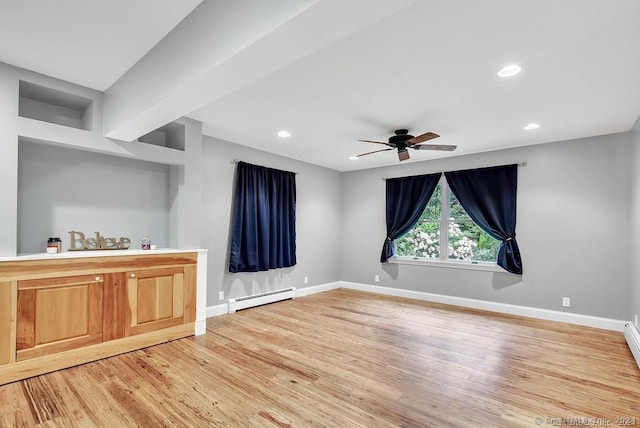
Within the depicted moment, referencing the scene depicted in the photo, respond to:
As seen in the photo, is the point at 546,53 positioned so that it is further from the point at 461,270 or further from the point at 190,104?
the point at 461,270

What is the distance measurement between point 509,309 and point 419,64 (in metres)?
4.20

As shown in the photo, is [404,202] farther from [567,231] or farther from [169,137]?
[169,137]

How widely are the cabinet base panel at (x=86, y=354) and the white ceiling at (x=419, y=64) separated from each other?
2509 mm

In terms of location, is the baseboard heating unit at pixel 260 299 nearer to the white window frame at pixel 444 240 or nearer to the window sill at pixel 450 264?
the window sill at pixel 450 264

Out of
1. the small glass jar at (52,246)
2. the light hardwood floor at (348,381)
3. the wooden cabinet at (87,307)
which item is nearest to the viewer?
the light hardwood floor at (348,381)

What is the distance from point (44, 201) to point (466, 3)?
13.2ft

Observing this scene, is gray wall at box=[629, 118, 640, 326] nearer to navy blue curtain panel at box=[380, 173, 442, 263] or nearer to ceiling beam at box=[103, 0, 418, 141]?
navy blue curtain panel at box=[380, 173, 442, 263]

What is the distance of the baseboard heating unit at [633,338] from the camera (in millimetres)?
3230

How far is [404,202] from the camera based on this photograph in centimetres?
616

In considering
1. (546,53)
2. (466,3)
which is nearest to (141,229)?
(466,3)

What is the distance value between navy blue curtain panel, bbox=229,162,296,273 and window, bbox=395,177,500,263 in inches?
92.6

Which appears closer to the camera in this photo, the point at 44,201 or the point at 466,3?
the point at 466,3

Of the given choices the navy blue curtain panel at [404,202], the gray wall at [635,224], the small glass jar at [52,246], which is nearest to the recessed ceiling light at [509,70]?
the gray wall at [635,224]

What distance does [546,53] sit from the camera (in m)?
2.35
